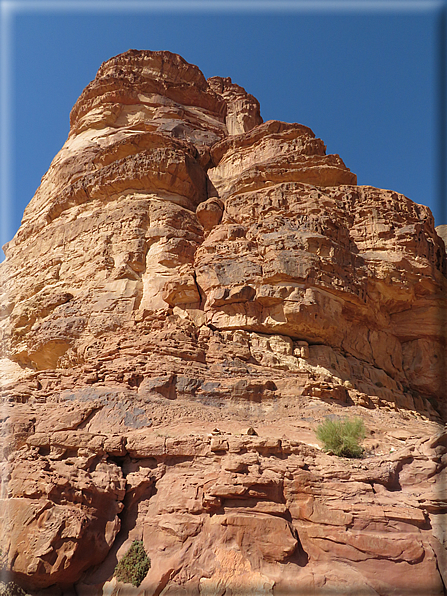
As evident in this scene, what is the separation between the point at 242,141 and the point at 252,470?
74.1 feet

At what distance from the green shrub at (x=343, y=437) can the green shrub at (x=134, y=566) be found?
5704mm

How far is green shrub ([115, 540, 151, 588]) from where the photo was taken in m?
11.3

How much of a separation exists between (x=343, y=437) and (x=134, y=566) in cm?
650

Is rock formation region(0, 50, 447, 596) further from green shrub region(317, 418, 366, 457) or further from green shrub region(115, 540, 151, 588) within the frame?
green shrub region(317, 418, 366, 457)

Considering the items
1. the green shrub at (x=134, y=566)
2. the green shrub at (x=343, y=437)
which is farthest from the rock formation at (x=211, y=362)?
the green shrub at (x=343, y=437)

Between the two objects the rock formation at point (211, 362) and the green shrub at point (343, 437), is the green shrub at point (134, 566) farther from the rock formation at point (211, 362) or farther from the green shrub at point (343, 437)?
the green shrub at point (343, 437)

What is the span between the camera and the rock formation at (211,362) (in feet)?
36.9

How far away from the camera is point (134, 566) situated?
37.7 feet

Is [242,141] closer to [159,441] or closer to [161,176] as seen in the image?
[161,176]

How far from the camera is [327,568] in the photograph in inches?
423

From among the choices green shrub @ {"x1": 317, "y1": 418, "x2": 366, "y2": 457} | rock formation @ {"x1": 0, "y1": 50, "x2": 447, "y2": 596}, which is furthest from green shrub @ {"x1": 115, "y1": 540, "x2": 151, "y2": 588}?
green shrub @ {"x1": 317, "y1": 418, "x2": 366, "y2": 457}

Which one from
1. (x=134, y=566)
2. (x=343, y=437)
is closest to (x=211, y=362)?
(x=343, y=437)

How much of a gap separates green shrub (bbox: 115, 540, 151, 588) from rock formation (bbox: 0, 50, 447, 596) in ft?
0.68

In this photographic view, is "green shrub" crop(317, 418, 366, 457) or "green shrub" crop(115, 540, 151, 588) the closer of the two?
"green shrub" crop(115, 540, 151, 588)
